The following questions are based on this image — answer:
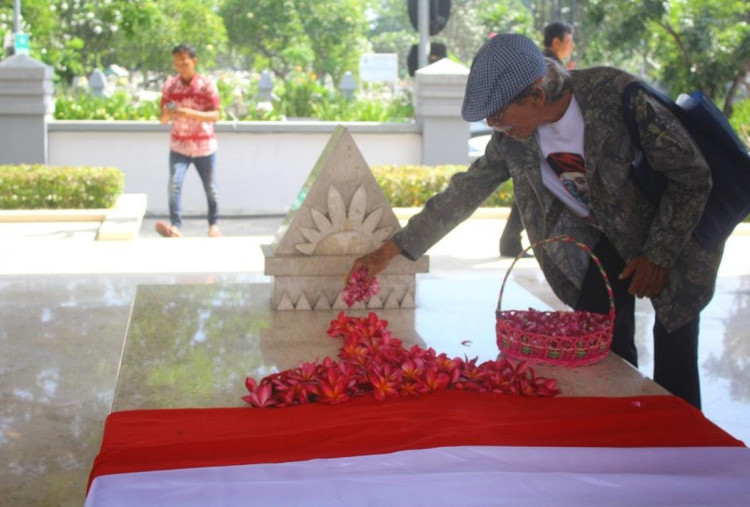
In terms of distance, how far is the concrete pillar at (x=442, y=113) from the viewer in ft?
37.5

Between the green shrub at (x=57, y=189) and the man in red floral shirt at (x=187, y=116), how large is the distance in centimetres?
120

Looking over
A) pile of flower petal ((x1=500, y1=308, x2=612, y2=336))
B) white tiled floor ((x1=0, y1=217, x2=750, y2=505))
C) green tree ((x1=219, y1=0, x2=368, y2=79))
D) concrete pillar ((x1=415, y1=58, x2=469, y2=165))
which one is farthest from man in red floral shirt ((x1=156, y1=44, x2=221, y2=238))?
green tree ((x1=219, y1=0, x2=368, y2=79))

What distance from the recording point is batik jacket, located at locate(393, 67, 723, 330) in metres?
2.84

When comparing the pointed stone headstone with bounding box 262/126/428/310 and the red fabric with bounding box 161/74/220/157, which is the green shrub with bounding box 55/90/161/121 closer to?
the red fabric with bounding box 161/74/220/157

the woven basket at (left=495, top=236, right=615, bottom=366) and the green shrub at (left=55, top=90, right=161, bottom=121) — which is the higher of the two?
the green shrub at (left=55, top=90, right=161, bottom=121)

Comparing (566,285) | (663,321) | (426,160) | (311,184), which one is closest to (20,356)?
(311,184)

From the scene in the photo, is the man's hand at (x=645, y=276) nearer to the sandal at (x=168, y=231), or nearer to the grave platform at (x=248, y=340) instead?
the grave platform at (x=248, y=340)

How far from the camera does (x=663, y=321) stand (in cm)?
309

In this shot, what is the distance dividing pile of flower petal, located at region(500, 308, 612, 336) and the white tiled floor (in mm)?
1043

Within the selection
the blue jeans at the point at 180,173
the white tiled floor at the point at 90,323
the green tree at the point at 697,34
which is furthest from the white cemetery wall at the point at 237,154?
the green tree at the point at 697,34

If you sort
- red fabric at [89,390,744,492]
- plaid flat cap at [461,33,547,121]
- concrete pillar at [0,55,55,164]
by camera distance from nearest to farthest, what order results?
red fabric at [89,390,744,492] < plaid flat cap at [461,33,547,121] < concrete pillar at [0,55,55,164]

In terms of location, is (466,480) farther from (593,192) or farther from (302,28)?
(302,28)

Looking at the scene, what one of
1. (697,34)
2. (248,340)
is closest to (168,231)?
(248,340)

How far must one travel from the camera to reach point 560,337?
295 centimetres
